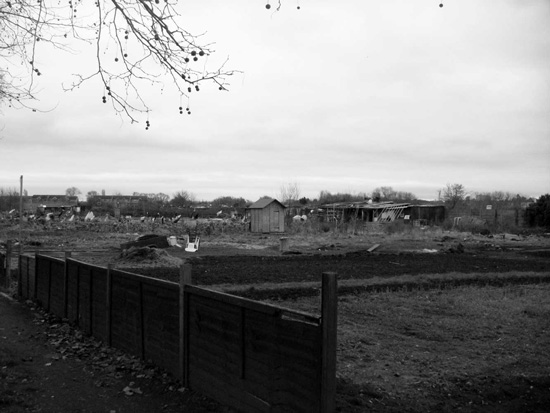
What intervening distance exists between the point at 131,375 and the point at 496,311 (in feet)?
26.4

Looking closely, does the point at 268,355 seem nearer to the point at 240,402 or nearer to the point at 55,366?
the point at 240,402

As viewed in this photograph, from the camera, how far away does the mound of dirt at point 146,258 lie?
23039 mm

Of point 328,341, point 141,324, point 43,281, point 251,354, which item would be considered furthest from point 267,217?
point 328,341

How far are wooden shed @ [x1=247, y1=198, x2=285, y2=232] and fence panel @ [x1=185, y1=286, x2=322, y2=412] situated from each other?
1824 inches

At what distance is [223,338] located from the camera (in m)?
5.80

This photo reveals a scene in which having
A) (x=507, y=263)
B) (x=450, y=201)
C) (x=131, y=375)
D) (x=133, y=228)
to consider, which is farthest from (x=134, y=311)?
(x=450, y=201)

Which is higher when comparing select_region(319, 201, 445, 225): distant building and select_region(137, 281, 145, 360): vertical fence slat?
select_region(319, 201, 445, 225): distant building

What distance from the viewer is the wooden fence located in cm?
450

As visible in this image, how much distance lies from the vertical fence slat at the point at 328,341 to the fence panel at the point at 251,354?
0.22ft

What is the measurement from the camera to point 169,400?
6.11 m

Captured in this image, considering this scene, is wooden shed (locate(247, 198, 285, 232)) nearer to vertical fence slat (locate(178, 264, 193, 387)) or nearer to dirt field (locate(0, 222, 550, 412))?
dirt field (locate(0, 222, 550, 412))

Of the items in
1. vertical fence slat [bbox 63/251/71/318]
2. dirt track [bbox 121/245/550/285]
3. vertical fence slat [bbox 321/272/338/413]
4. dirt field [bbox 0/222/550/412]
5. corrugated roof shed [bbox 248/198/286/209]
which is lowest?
dirt track [bbox 121/245/550/285]

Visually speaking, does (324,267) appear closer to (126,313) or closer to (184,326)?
(126,313)

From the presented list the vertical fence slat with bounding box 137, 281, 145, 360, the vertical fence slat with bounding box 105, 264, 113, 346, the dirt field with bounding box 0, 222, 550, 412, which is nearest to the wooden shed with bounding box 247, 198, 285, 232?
the dirt field with bounding box 0, 222, 550, 412
